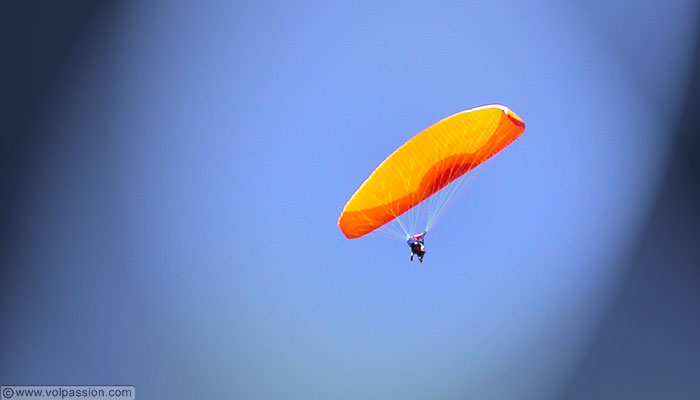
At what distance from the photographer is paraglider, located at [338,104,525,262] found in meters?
19.0

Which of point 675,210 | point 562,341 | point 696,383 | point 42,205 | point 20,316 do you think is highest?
point 42,205

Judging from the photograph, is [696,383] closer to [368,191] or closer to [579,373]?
[579,373]

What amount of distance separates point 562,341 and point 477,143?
12.4m

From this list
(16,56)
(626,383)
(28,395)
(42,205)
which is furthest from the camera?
(42,205)

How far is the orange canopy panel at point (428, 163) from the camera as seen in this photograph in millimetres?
19000

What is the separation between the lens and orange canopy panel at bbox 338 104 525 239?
1900 centimetres

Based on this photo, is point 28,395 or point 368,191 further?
point 28,395

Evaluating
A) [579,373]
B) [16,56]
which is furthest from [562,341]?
[16,56]

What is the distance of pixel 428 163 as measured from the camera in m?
19.7

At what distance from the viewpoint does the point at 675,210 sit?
89.6ft

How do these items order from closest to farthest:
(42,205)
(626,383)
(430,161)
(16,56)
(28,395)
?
(430,161) → (16,56) → (28,395) → (626,383) → (42,205)

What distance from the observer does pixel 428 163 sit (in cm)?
1969

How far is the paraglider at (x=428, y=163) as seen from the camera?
62.3 ft

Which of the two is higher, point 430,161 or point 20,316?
point 20,316
